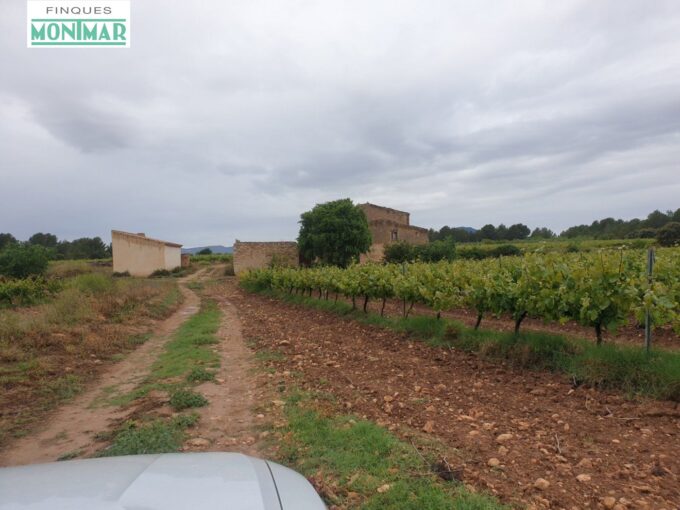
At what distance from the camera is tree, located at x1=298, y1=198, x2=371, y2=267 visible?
2970 centimetres

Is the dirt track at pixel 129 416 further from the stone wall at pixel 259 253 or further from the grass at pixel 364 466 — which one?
the stone wall at pixel 259 253

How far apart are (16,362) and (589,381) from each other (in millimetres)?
8640

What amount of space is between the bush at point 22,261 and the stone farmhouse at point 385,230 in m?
22.8

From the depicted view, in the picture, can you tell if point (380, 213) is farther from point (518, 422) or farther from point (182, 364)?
point (518, 422)

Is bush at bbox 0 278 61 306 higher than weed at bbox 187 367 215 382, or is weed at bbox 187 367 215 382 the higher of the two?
bush at bbox 0 278 61 306

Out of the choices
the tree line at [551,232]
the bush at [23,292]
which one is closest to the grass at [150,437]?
the bush at [23,292]

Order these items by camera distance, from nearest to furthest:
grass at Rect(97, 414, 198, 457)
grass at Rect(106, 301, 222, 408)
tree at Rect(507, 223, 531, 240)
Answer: grass at Rect(97, 414, 198, 457)
grass at Rect(106, 301, 222, 408)
tree at Rect(507, 223, 531, 240)

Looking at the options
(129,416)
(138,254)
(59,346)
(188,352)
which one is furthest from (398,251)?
(129,416)

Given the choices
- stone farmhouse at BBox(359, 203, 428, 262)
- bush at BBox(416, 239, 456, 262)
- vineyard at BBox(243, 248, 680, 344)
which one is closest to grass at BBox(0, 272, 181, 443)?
vineyard at BBox(243, 248, 680, 344)

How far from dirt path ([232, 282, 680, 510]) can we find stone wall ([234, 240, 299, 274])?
28.2 m

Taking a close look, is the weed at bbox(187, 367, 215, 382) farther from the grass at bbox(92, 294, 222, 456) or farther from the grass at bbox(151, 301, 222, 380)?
the grass at bbox(151, 301, 222, 380)

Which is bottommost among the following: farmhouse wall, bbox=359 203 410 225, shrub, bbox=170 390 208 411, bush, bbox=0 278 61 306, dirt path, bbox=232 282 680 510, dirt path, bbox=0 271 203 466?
dirt path, bbox=0 271 203 466

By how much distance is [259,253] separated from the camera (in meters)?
36.0

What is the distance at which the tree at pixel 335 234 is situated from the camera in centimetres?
2970
